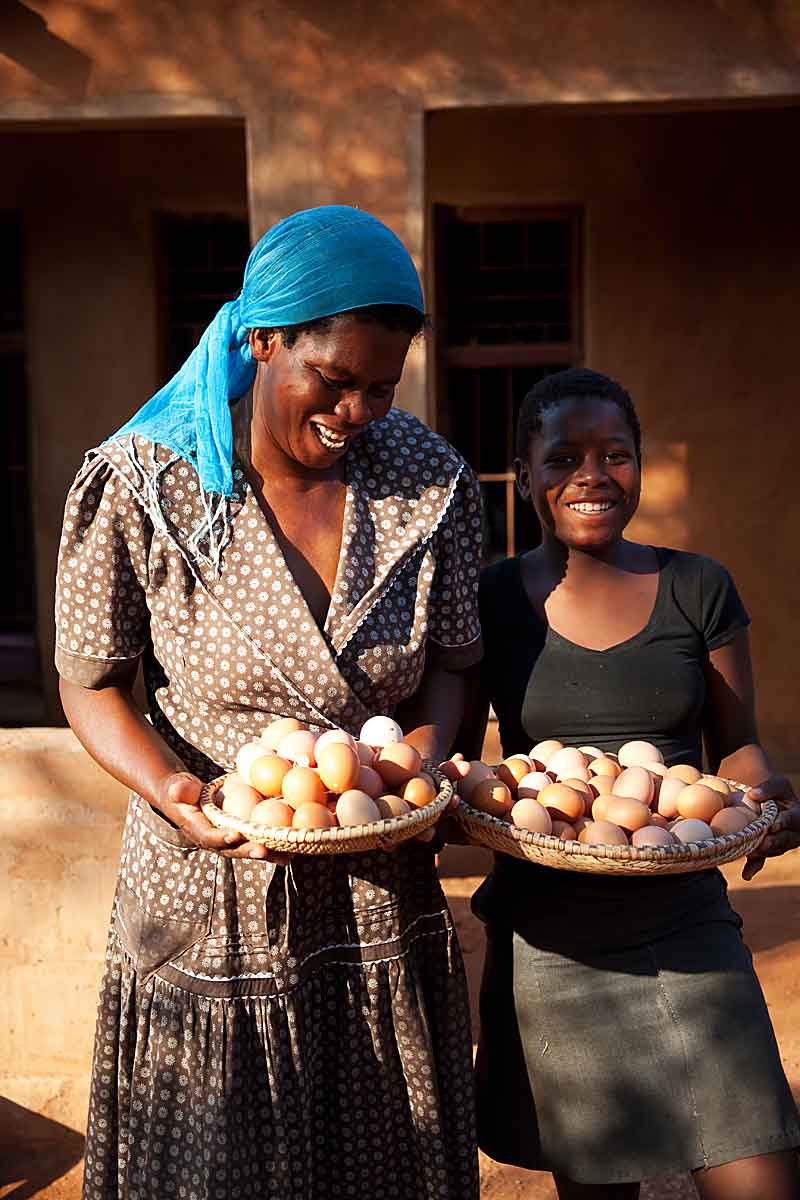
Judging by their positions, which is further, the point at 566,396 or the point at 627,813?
the point at 566,396

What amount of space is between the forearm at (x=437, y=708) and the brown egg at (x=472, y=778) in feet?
0.20

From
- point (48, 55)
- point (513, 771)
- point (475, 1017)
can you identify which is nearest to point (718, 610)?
point (513, 771)

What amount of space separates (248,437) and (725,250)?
5537mm

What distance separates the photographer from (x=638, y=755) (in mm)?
2736

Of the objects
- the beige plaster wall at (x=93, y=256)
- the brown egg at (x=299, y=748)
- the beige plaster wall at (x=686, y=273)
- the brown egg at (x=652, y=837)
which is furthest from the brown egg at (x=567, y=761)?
the beige plaster wall at (x=93, y=256)

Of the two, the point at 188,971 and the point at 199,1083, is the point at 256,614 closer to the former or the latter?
the point at 188,971

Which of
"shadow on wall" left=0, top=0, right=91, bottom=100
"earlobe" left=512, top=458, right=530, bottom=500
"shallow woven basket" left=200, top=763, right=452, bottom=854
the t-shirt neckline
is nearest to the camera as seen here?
"shallow woven basket" left=200, top=763, right=452, bottom=854

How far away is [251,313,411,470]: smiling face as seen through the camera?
2.42 metres

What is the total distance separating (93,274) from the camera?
795 centimetres

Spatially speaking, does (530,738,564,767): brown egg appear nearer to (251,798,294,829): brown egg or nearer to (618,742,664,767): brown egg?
(618,742,664,767): brown egg

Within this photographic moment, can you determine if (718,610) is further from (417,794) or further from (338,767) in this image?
(338,767)

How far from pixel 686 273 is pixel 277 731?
570cm

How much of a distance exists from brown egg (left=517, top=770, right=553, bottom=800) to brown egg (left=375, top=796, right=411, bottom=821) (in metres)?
0.32

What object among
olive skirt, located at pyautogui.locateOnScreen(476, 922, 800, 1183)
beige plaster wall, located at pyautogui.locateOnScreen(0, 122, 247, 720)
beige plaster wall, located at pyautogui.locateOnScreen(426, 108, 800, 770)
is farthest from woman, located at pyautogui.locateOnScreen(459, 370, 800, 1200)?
beige plaster wall, located at pyautogui.locateOnScreen(0, 122, 247, 720)
